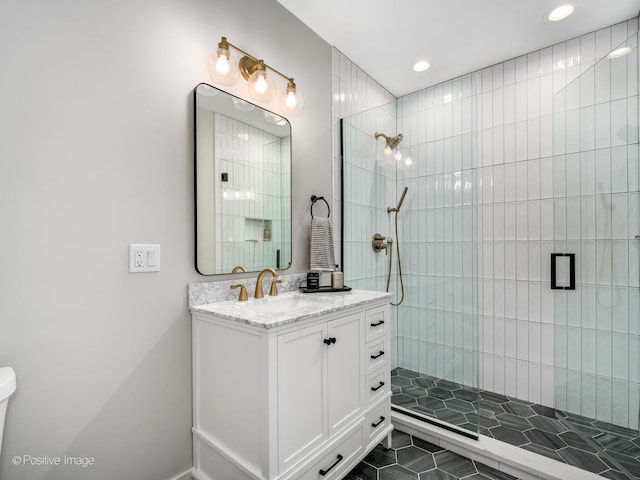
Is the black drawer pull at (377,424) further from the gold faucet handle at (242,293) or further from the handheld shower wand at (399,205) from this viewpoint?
the handheld shower wand at (399,205)

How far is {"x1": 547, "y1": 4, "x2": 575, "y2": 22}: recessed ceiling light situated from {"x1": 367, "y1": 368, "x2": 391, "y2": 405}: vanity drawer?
7.93 feet

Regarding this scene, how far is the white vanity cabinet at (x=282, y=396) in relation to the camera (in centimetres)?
117

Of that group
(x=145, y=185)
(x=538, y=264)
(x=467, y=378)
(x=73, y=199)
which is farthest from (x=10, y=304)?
(x=538, y=264)

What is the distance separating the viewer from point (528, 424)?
A: 203cm

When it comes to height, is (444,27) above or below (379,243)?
above

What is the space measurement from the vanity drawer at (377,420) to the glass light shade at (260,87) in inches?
71.4

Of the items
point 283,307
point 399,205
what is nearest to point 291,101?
point 399,205

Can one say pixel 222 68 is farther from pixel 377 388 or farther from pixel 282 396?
pixel 377 388

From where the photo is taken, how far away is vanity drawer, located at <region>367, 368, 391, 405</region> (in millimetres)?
1684

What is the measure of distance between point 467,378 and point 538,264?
1.00 m

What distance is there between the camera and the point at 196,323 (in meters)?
1.44

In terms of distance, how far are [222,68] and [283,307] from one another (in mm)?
1215

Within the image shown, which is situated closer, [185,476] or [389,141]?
[185,476]

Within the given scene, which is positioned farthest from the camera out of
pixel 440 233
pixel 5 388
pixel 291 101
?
pixel 440 233
